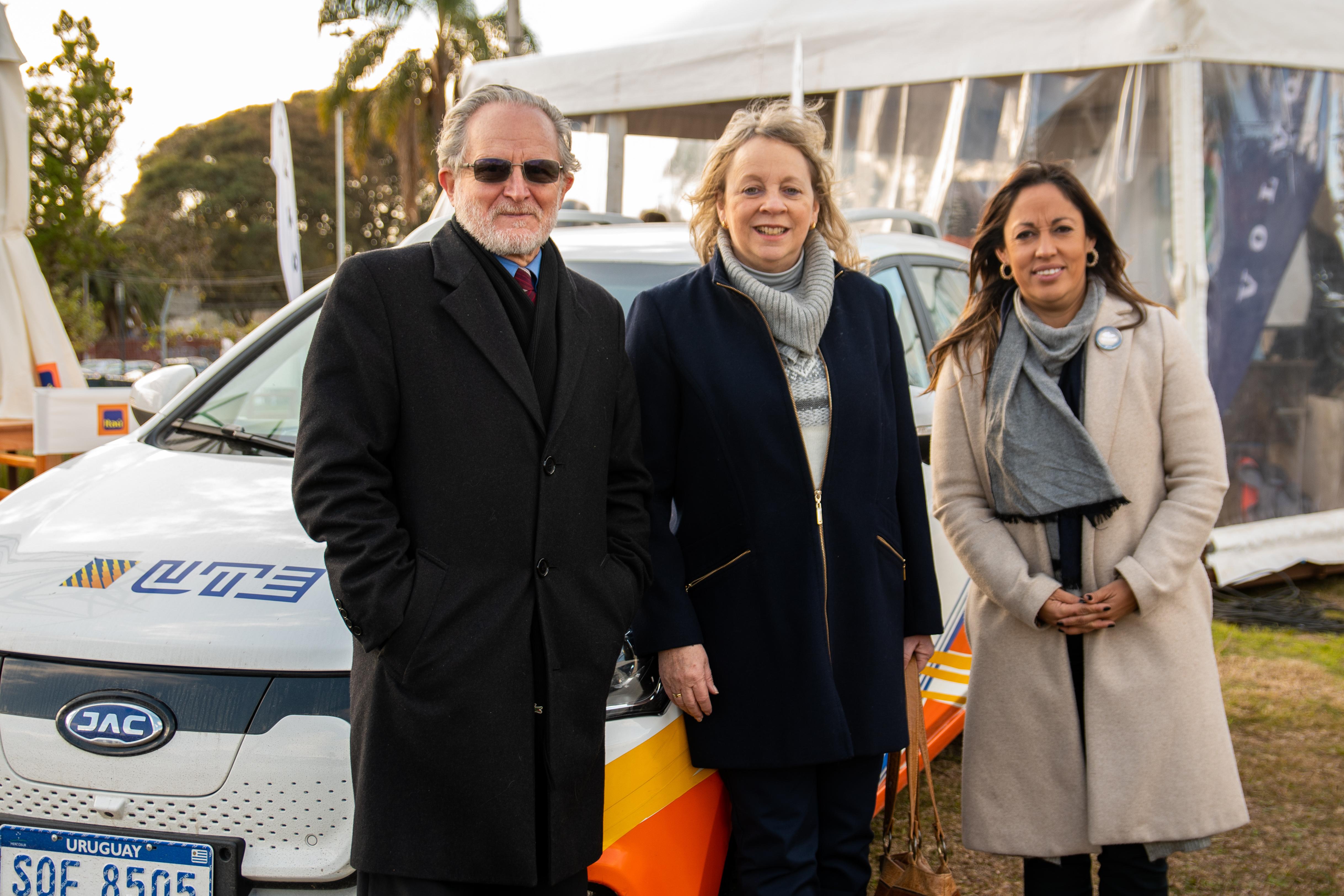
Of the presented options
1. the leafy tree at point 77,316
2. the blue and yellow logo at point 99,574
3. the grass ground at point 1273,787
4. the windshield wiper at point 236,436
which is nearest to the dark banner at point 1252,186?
the grass ground at point 1273,787

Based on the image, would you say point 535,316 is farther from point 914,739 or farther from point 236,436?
point 236,436

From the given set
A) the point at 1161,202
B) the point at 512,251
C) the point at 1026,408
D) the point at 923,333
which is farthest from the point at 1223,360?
the point at 512,251

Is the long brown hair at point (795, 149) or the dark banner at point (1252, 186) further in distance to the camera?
the dark banner at point (1252, 186)

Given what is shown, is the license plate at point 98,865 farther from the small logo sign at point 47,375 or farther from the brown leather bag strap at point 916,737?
the small logo sign at point 47,375

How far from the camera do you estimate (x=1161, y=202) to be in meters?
6.25

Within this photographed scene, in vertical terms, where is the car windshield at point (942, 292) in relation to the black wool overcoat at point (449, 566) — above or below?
above

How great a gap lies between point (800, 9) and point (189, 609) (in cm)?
673

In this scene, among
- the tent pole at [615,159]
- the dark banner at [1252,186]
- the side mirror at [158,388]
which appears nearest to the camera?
the side mirror at [158,388]

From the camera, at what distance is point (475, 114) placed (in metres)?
1.84

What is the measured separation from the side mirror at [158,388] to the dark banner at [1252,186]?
529cm

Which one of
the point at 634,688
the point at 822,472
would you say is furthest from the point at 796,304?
the point at 634,688

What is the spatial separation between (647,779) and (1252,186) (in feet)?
19.2

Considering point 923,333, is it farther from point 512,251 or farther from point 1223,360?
point 1223,360

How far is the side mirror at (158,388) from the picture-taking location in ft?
10.6
